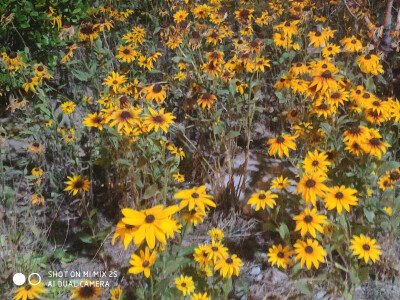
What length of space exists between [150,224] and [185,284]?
1.70 ft

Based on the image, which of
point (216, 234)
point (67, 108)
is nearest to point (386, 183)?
point (216, 234)

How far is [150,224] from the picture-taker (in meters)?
1.52

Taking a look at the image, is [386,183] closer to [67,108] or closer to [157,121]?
[157,121]

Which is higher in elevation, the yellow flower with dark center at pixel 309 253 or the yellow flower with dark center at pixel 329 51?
the yellow flower with dark center at pixel 329 51

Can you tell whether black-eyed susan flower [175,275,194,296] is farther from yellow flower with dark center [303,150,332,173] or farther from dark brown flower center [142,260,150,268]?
yellow flower with dark center [303,150,332,173]

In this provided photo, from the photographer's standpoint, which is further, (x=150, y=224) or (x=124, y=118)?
(x=124, y=118)

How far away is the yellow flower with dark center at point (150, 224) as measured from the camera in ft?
4.86

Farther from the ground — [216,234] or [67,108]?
[67,108]

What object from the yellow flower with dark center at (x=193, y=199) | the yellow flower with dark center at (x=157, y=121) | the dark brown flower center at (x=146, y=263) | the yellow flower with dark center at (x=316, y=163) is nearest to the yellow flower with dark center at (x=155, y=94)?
the yellow flower with dark center at (x=157, y=121)

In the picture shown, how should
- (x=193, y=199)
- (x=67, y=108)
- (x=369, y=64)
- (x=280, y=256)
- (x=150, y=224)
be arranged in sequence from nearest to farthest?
(x=150, y=224), (x=193, y=199), (x=280, y=256), (x=369, y=64), (x=67, y=108)

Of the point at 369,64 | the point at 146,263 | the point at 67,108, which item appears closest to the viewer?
the point at 146,263

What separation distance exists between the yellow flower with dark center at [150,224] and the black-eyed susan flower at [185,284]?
443 mm

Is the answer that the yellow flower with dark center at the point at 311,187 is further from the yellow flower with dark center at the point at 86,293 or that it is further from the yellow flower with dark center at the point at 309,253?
the yellow flower with dark center at the point at 86,293

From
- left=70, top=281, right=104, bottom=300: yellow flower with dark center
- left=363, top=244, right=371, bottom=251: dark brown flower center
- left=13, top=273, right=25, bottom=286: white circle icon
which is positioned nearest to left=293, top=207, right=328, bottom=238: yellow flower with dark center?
left=363, top=244, right=371, bottom=251: dark brown flower center
